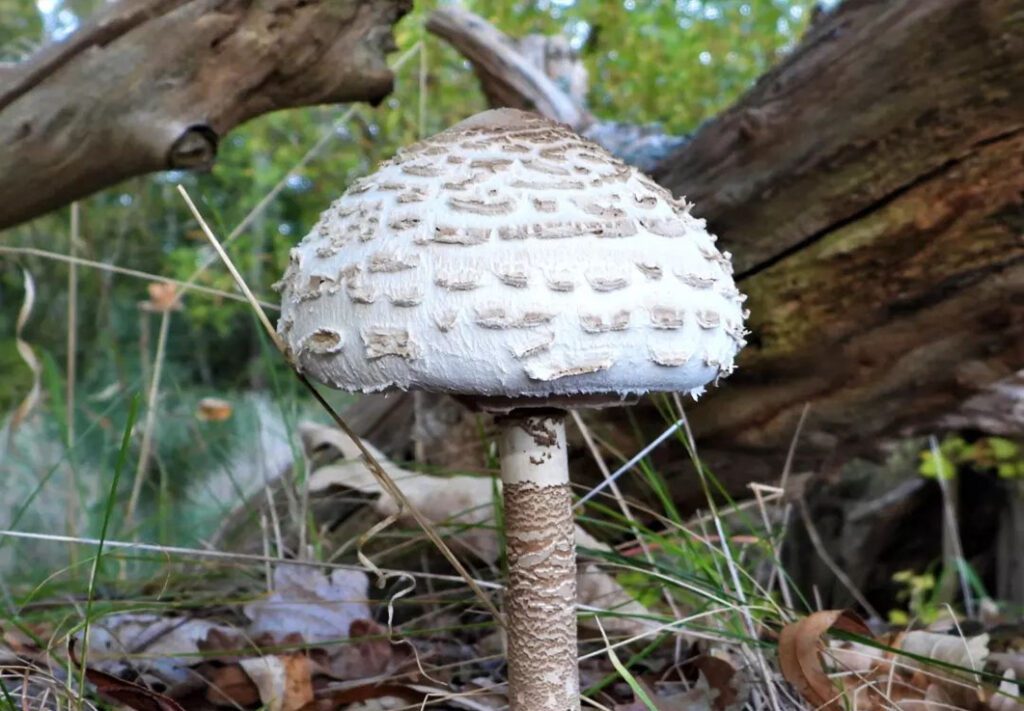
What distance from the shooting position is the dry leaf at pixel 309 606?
6.61 feet

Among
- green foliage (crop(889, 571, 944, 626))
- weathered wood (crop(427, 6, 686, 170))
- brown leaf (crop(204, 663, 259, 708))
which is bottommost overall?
brown leaf (crop(204, 663, 259, 708))

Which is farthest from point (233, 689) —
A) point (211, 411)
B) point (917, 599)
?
point (917, 599)

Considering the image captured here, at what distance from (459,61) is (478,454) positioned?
416cm

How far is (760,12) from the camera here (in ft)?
20.9

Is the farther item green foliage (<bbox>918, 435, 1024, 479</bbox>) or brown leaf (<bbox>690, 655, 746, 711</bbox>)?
green foliage (<bbox>918, 435, 1024, 479</bbox>)

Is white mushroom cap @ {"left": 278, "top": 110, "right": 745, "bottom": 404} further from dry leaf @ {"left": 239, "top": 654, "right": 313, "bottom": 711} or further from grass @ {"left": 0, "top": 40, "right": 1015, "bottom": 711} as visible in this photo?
dry leaf @ {"left": 239, "top": 654, "right": 313, "bottom": 711}

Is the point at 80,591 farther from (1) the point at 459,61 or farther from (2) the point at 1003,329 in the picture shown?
(1) the point at 459,61

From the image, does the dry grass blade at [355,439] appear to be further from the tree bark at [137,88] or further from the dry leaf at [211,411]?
the dry leaf at [211,411]

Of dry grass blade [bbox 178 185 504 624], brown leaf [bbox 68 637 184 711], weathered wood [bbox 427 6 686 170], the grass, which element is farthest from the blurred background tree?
brown leaf [bbox 68 637 184 711]

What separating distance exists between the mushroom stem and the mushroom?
0.09ft

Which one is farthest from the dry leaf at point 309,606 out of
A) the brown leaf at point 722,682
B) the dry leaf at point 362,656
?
the brown leaf at point 722,682

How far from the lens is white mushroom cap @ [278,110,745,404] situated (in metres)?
1.17

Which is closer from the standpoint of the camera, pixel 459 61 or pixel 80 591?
pixel 80 591

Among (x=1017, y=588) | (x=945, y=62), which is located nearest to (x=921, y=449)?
(x=1017, y=588)
